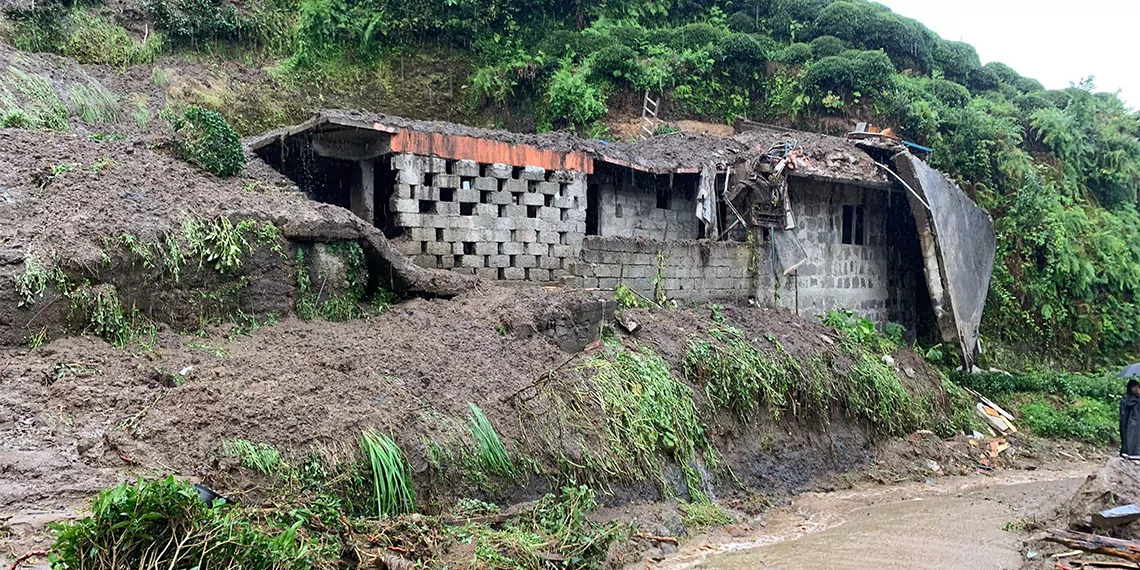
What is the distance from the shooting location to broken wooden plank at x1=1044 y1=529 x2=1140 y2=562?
Answer: 6.41m

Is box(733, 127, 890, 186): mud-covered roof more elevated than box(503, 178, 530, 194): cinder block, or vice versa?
box(733, 127, 890, 186): mud-covered roof

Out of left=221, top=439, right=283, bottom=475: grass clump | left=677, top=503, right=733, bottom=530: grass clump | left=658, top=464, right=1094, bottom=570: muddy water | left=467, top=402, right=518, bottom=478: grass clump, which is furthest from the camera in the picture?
left=677, top=503, right=733, bottom=530: grass clump

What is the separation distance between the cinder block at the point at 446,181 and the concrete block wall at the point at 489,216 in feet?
0.04

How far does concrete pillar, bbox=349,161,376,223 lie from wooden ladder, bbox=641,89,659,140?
8.77 m

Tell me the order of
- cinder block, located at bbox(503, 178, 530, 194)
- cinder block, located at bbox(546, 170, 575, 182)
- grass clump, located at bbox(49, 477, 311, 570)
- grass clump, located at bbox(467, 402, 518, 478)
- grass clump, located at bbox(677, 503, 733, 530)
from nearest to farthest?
grass clump, located at bbox(49, 477, 311, 570) < grass clump, located at bbox(467, 402, 518, 478) < grass clump, located at bbox(677, 503, 733, 530) < cinder block, located at bbox(503, 178, 530, 194) < cinder block, located at bbox(546, 170, 575, 182)

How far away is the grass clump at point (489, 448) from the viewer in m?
7.43

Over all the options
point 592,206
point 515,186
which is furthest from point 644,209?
point 515,186

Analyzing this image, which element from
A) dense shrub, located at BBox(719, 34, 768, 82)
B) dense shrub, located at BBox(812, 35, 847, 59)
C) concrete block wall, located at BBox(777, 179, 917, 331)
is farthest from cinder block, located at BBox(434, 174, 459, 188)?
dense shrub, located at BBox(812, 35, 847, 59)

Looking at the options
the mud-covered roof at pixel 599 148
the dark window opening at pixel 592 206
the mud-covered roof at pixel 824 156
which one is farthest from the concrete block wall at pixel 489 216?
the mud-covered roof at pixel 824 156

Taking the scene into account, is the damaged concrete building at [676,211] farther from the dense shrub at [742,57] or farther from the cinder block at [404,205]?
the dense shrub at [742,57]

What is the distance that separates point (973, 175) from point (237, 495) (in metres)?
15.9

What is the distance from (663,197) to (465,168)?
150 inches

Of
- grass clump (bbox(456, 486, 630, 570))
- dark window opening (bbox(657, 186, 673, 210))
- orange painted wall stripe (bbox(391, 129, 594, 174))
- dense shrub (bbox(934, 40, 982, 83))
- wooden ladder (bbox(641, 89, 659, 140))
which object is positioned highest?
dense shrub (bbox(934, 40, 982, 83))

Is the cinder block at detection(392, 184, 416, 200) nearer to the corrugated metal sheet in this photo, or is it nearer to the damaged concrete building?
the damaged concrete building
